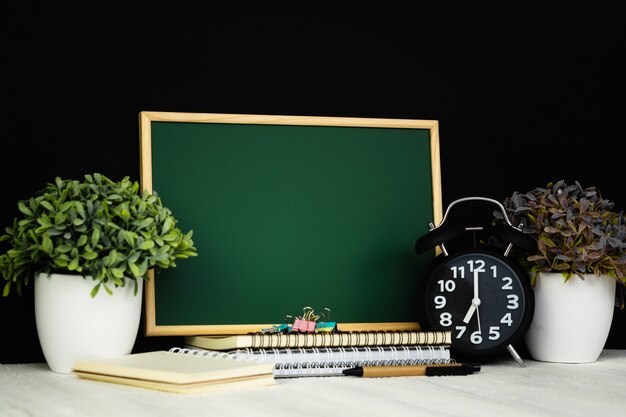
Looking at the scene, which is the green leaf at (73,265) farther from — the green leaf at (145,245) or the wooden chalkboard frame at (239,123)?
the wooden chalkboard frame at (239,123)

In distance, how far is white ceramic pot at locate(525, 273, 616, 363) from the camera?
2152 millimetres

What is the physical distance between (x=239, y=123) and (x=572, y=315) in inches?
37.2

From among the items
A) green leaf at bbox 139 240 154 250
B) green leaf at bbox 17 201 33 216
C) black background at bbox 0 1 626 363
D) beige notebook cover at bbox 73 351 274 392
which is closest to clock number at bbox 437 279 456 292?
black background at bbox 0 1 626 363

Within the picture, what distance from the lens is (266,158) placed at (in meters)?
2.27

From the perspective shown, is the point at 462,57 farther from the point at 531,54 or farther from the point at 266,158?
the point at 266,158

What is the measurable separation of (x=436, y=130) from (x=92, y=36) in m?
0.92

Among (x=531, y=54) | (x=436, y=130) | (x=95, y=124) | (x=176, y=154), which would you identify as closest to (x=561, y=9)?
(x=531, y=54)

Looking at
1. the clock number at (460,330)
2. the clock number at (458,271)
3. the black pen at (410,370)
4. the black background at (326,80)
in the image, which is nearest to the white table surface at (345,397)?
the black pen at (410,370)

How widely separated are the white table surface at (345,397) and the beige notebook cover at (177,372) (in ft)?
0.07

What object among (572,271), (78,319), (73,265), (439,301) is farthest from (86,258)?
(572,271)

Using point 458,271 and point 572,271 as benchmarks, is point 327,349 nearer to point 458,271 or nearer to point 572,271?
point 458,271

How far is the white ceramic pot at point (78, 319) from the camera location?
187cm

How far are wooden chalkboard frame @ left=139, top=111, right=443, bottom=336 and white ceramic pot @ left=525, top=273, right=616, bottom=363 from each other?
0.32 meters

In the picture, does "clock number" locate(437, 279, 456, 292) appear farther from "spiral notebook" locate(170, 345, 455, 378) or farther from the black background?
the black background
